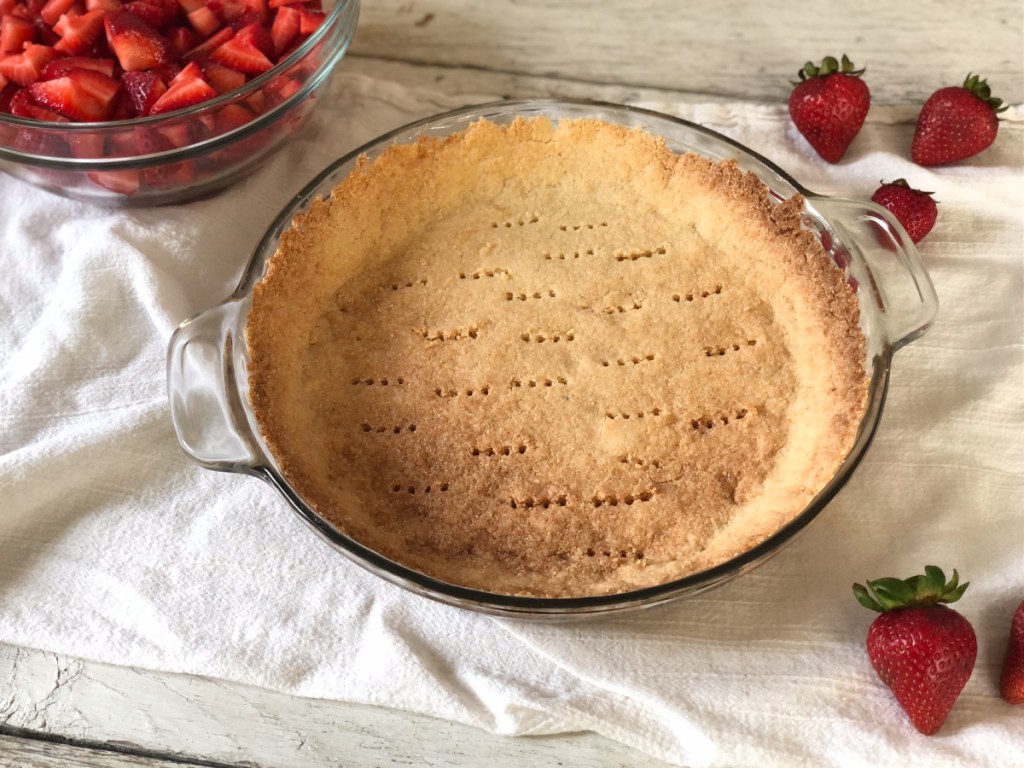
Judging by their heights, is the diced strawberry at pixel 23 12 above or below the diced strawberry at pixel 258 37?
below

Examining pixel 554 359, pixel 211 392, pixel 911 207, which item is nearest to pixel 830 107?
pixel 911 207

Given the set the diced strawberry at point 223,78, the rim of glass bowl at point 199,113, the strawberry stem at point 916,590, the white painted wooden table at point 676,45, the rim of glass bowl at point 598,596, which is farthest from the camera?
the white painted wooden table at point 676,45

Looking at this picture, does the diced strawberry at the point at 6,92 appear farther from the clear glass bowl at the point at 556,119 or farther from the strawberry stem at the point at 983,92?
the strawberry stem at the point at 983,92

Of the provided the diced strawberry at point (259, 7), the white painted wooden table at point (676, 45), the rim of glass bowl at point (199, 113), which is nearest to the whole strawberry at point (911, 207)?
the white painted wooden table at point (676, 45)

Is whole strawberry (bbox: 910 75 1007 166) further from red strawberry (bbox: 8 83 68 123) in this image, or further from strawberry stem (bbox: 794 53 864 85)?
red strawberry (bbox: 8 83 68 123)

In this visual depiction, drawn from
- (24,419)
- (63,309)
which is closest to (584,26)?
(63,309)
